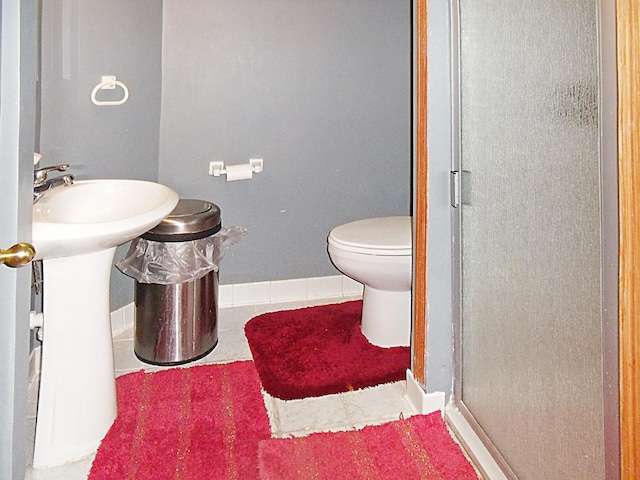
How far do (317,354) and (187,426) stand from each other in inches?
26.1

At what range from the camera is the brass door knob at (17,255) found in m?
0.75

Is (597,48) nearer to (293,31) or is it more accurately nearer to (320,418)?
(320,418)

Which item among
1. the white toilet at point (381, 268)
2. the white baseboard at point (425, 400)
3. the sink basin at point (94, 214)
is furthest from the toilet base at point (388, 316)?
the sink basin at point (94, 214)

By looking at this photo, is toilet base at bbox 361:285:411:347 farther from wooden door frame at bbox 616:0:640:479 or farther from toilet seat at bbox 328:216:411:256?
wooden door frame at bbox 616:0:640:479

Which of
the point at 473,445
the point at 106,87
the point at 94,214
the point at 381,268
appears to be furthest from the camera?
the point at 106,87

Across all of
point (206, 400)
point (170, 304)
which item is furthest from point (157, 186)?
point (206, 400)

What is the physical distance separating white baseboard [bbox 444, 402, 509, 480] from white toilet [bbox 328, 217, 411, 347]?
57cm

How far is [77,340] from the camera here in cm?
147

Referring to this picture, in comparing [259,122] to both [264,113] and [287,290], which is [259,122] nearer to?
[264,113]

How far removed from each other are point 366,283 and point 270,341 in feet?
1.73

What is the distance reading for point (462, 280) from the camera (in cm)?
152

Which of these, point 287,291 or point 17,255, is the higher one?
point 17,255

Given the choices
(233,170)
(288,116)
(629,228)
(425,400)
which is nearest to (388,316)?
(425,400)

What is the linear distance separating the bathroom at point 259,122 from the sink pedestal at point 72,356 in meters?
0.73
